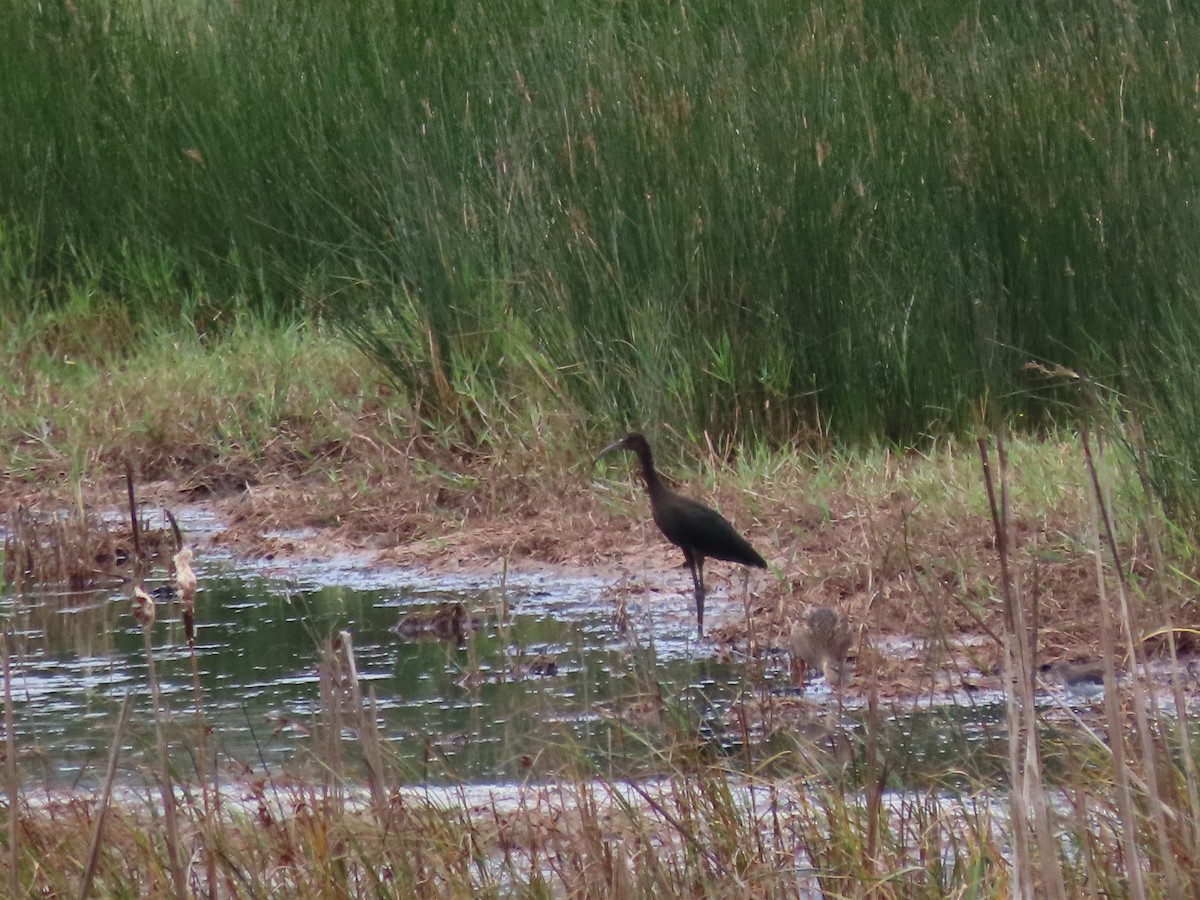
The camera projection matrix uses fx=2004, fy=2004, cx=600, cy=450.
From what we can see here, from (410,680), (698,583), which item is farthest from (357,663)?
(698,583)

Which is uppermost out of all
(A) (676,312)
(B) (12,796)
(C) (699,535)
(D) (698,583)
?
(A) (676,312)

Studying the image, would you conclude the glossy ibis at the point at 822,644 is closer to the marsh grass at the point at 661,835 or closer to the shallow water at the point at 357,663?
the shallow water at the point at 357,663

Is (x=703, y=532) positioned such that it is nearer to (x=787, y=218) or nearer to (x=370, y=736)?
(x=787, y=218)

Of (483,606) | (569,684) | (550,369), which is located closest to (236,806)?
(569,684)

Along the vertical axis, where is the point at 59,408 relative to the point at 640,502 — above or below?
above

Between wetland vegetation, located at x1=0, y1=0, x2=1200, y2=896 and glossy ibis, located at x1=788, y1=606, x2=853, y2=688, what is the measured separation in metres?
0.08

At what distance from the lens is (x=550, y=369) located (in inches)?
288

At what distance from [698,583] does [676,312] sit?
1.69m

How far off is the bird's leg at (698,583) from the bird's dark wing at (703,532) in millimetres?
40

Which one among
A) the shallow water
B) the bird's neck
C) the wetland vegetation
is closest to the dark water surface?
the shallow water

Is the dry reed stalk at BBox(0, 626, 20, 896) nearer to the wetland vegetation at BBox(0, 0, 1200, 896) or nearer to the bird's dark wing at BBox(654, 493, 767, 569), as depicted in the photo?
the wetland vegetation at BBox(0, 0, 1200, 896)

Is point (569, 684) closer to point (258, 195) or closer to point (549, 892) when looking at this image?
point (549, 892)

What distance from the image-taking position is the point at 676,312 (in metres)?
6.99

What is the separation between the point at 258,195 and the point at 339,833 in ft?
21.5
